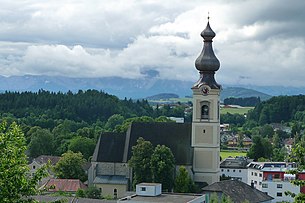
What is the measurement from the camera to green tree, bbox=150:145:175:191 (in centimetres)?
5969

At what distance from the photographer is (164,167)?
196 ft

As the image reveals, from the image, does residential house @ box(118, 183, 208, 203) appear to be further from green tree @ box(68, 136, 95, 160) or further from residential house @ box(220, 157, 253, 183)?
green tree @ box(68, 136, 95, 160)

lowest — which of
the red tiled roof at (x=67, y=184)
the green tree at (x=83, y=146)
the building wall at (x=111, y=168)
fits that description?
the red tiled roof at (x=67, y=184)

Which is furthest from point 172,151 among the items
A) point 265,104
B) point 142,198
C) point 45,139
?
point 265,104

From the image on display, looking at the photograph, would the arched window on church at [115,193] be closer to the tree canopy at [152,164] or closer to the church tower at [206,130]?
the tree canopy at [152,164]

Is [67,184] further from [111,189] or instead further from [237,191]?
[237,191]

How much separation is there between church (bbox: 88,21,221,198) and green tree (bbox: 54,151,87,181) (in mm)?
6296

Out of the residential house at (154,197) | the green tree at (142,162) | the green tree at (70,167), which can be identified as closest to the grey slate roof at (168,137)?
the green tree at (142,162)

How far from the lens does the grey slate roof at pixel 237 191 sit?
192 feet

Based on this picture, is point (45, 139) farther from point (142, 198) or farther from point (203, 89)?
point (142, 198)

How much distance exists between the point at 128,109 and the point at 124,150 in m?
103

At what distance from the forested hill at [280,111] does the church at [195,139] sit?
119m

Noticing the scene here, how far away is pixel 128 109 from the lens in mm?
167500

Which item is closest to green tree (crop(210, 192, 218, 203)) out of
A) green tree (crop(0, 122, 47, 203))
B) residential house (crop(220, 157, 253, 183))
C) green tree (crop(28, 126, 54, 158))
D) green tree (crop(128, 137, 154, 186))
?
green tree (crop(128, 137, 154, 186))
